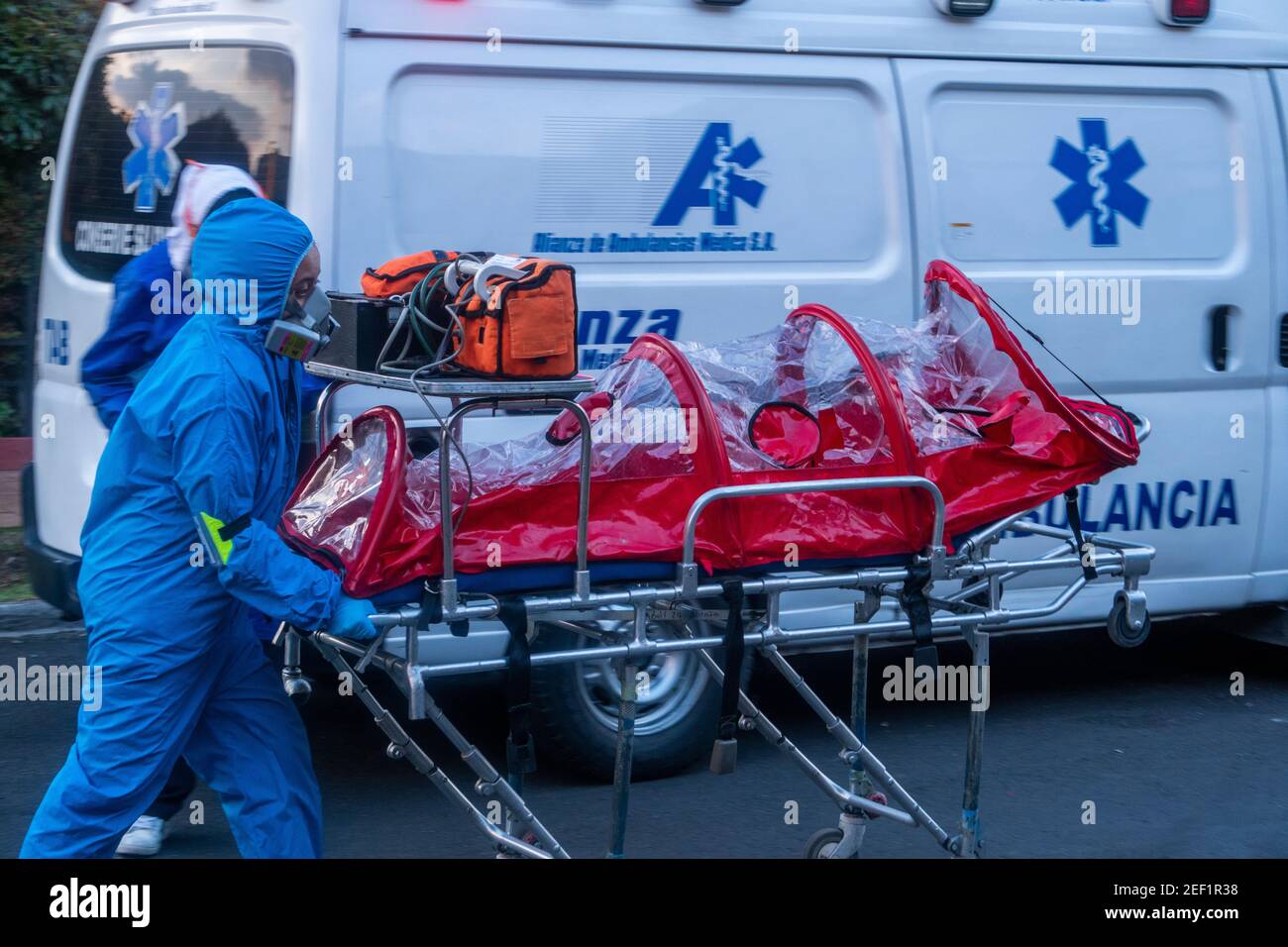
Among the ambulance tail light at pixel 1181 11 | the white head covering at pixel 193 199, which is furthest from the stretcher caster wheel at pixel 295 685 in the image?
the ambulance tail light at pixel 1181 11

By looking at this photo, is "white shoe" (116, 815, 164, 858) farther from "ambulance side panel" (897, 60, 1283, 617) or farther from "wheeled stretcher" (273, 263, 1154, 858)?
"ambulance side panel" (897, 60, 1283, 617)

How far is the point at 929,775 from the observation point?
5.25 metres

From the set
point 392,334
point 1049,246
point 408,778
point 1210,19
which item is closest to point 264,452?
point 392,334

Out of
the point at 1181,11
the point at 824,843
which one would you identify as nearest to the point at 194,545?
the point at 824,843

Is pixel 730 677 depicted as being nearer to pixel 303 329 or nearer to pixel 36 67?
pixel 303 329

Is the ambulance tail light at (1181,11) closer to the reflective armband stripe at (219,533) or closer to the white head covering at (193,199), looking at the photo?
the white head covering at (193,199)

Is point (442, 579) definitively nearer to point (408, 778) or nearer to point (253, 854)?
point (253, 854)

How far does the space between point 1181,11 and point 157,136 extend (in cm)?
361

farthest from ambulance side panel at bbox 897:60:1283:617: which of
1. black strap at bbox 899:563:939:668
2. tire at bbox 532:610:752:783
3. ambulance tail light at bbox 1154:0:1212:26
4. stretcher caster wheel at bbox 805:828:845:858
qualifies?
black strap at bbox 899:563:939:668

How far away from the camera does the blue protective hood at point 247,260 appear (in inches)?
128

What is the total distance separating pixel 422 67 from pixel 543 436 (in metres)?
1.39

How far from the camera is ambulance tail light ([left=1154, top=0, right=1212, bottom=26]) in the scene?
5.61m

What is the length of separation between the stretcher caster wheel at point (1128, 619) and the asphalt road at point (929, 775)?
3.28 feet
